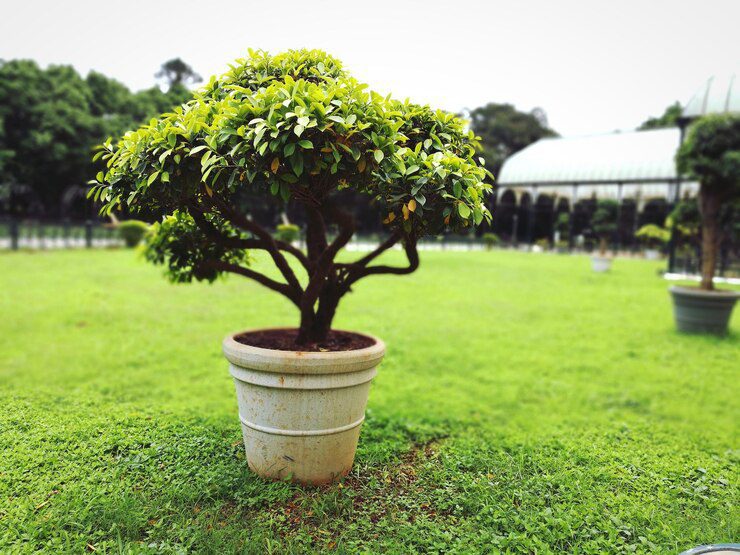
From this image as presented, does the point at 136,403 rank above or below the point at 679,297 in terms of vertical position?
below

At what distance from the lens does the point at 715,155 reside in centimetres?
761

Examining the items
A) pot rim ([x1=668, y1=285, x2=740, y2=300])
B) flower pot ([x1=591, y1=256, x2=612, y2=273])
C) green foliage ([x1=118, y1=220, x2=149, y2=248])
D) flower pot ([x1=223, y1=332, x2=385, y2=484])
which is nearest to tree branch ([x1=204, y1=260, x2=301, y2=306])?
flower pot ([x1=223, y1=332, x2=385, y2=484])

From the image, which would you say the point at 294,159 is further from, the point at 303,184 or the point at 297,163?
the point at 303,184

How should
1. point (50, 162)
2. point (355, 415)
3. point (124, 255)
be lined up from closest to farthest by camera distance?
1. point (355, 415)
2. point (124, 255)
3. point (50, 162)

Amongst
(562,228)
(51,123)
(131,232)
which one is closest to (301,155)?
(131,232)

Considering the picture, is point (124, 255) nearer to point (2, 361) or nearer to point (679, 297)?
point (2, 361)

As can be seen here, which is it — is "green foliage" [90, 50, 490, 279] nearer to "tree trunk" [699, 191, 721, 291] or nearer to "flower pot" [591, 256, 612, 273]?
"tree trunk" [699, 191, 721, 291]

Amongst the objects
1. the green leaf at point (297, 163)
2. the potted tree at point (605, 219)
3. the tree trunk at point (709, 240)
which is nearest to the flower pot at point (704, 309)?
the tree trunk at point (709, 240)

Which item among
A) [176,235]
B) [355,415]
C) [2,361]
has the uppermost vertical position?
[176,235]

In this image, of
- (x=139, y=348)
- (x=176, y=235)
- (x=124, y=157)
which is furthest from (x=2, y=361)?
(x=124, y=157)

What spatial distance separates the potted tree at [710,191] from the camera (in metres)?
7.22

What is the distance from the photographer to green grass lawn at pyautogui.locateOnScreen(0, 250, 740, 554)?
2498 millimetres

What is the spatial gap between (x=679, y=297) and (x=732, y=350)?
1.05 m

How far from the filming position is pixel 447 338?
679 centimetres
